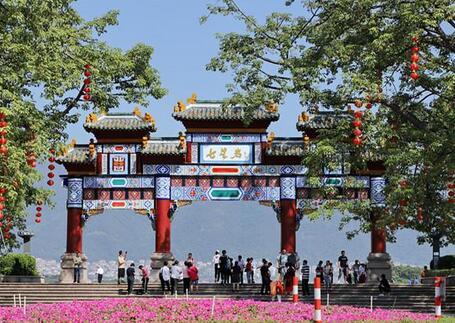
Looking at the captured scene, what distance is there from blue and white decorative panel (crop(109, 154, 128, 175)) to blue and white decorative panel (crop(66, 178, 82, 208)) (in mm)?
1492

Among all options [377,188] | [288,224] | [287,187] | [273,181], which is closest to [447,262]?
[377,188]

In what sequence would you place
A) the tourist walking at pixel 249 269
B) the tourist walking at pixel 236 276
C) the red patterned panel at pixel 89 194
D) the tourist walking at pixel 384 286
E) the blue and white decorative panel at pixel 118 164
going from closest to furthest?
1. the tourist walking at pixel 384 286
2. the tourist walking at pixel 236 276
3. the tourist walking at pixel 249 269
4. the blue and white decorative panel at pixel 118 164
5. the red patterned panel at pixel 89 194

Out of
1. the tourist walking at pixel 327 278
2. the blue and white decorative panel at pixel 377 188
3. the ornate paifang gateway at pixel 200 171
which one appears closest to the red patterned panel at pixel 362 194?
the ornate paifang gateway at pixel 200 171

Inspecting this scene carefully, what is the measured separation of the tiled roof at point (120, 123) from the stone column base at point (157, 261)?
5.43 metres

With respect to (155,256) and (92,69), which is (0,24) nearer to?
(92,69)

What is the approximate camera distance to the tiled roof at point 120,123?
4400 centimetres

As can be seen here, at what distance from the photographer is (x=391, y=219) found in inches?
1198

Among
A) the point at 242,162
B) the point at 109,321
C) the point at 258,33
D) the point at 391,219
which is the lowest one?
the point at 109,321

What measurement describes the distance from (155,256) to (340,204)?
444 inches

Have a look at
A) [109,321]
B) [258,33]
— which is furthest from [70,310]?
[258,33]

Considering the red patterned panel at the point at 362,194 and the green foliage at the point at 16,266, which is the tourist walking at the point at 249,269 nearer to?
the red patterned panel at the point at 362,194

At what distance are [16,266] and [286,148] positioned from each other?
12317 mm

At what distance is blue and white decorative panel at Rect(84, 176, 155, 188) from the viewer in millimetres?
43688

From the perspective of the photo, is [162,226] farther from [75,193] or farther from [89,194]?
[75,193]
